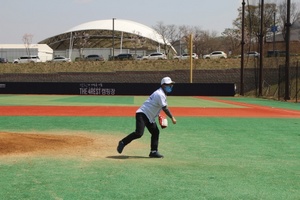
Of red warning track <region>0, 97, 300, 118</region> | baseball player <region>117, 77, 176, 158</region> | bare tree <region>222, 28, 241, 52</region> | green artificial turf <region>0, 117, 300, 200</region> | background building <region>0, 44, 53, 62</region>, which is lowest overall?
green artificial turf <region>0, 117, 300, 200</region>

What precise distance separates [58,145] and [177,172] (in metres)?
4.23

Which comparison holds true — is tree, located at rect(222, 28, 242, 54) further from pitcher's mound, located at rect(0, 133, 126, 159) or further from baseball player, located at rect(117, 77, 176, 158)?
baseball player, located at rect(117, 77, 176, 158)

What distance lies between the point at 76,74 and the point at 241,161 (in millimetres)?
53493

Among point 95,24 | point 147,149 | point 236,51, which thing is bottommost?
point 147,149

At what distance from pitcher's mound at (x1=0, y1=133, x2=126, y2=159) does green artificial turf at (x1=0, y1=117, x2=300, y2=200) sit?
550mm

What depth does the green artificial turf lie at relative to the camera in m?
6.56

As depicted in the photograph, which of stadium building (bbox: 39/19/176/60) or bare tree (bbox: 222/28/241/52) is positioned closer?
bare tree (bbox: 222/28/241/52)

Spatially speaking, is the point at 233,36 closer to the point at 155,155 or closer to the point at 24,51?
the point at 24,51

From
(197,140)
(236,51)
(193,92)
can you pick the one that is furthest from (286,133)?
(236,51)

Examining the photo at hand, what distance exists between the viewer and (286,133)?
14359 mm

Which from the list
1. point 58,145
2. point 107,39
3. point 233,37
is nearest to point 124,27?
point 107,39

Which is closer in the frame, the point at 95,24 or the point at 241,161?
the point at 241,161

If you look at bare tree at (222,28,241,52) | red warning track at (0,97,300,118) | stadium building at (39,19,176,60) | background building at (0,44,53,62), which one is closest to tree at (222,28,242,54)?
bare tree at (222,28,241,52)

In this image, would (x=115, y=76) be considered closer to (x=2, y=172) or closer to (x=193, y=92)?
(x=193, y=92)
